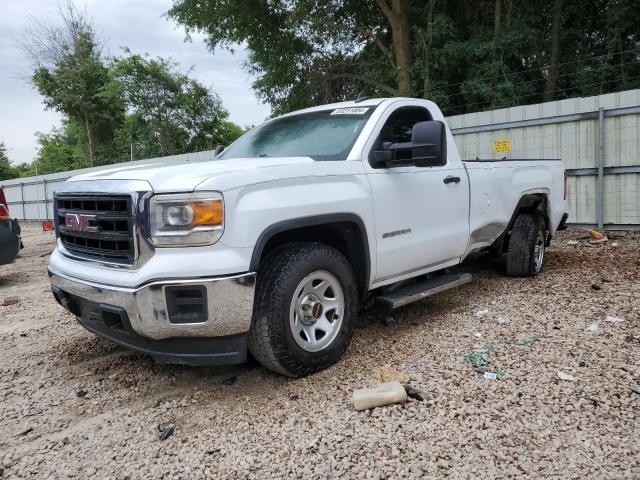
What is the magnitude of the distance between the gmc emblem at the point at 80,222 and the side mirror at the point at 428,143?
2136mm

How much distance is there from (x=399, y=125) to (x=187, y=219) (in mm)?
2249

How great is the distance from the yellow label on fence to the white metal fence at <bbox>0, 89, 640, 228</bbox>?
53mm

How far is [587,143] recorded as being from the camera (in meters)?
8.80

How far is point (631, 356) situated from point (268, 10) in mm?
16900

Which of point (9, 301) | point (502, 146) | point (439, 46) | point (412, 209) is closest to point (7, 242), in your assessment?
point (9, 301)

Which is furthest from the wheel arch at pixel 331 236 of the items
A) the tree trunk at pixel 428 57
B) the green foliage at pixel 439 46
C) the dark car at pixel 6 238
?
the tree trunk at pixel 428 57

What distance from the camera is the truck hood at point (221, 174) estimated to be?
276 cm

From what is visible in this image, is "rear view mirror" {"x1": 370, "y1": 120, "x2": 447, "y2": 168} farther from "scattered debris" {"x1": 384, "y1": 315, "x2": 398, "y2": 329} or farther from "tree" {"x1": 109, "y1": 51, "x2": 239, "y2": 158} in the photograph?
"tree" {"x1": 109, "y1": 51, "x2": 239, "y2": 158}

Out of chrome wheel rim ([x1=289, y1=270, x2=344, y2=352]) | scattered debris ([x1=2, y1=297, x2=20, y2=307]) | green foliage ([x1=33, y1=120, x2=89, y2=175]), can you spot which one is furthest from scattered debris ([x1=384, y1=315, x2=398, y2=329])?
green foliage ([x1=33, y1=120, x2=89, y2=175])

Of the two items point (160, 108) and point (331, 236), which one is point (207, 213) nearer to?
point (331, 236)

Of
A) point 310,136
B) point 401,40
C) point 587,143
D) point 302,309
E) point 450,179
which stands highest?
point 401,40

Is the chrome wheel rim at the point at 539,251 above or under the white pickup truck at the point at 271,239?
under

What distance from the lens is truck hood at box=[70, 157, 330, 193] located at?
2764 mm

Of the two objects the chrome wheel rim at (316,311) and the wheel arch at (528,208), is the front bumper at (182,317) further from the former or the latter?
the wheel arch at (528,208)
